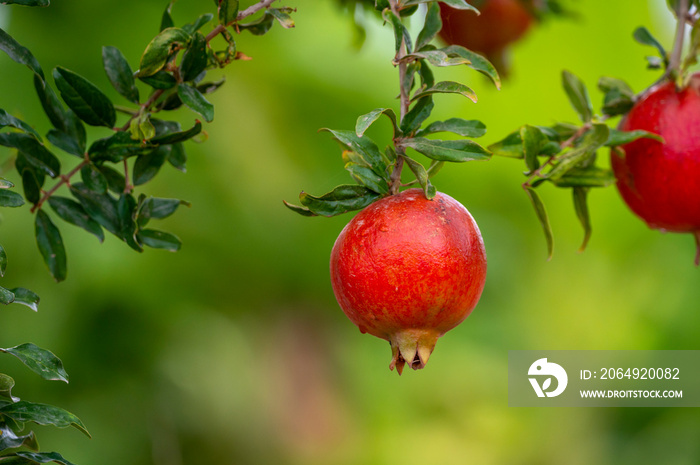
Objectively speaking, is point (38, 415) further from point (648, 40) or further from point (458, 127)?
point (648, 40)

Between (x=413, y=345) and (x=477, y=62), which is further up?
(x=477, y=62)

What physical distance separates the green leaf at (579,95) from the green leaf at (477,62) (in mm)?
266

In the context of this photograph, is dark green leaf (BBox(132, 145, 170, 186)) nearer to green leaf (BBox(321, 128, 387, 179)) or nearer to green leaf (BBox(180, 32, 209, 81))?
green leaf (BBox(180, 32, 209, 81))

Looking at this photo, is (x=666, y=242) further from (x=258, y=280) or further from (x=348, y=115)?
(x=258, y=280)

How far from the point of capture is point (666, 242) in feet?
7.99

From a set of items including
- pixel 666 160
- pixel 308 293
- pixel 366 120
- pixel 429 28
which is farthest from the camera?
pixel 308 293

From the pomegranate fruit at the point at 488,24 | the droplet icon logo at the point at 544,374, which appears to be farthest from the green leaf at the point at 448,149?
the droplet icon logo at the point at 544,374

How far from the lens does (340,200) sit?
1.82ft

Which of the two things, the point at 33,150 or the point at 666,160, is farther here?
the point at 666,160

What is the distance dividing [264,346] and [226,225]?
0.41m

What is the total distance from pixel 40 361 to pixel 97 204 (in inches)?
7.1

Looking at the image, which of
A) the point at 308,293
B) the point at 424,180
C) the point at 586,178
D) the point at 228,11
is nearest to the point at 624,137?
the point at 586,178

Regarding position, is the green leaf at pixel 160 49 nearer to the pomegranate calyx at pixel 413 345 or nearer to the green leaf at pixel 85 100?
the green leaf at pixel 85 100

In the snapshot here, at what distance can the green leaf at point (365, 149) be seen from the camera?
532 millimetres
